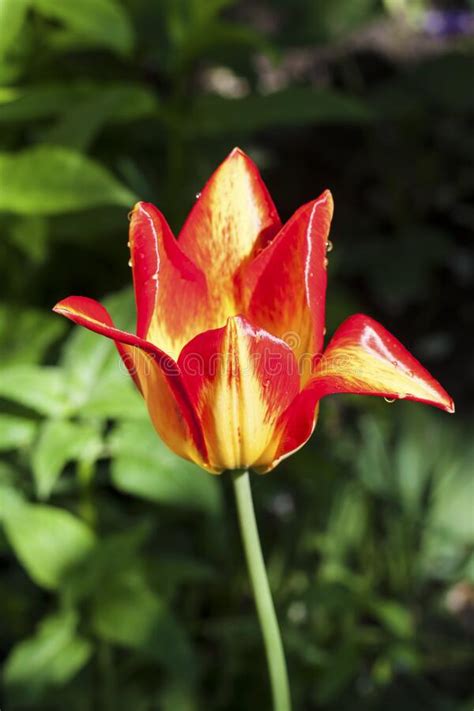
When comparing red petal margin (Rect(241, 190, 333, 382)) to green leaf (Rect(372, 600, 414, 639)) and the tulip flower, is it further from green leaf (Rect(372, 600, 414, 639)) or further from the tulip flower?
green leaf (Rect(372, 600, 414, 639))

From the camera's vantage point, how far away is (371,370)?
Result: 674 millimetres

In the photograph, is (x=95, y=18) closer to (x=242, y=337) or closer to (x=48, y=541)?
(x=48, y=541)

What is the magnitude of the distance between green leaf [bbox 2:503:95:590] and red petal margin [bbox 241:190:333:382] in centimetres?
59

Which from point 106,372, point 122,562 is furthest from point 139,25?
point 122,562

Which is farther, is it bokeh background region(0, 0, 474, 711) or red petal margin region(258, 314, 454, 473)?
bokeh background region(0, 0, 474, 711)

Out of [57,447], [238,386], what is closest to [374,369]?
[238,386]

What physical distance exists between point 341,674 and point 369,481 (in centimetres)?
52

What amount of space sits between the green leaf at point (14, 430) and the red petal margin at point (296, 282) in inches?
21.5

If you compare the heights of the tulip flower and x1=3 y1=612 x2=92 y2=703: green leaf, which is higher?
the tulip flower

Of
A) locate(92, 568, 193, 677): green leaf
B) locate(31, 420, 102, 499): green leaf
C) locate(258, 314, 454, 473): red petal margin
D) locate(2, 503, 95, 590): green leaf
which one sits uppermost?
locate(258, 314, 454, 473): red petal margin

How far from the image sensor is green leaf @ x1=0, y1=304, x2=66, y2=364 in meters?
1.50

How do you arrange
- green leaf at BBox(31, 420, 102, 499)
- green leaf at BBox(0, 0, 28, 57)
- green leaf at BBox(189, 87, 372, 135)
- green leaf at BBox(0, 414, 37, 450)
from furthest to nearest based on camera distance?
green leaf at BBox(189, 87, 372, 135) → green leaf at BBox(0, 0, 28, 57) → green leaf at BBox(0, 414, 37, 450) → green leaf at BBox(31, 420, 102, 499)


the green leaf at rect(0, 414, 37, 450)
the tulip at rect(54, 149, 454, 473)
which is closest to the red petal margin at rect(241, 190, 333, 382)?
the tulip at rect(54, 149, 454, 473)

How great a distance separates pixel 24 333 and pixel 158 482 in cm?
36
